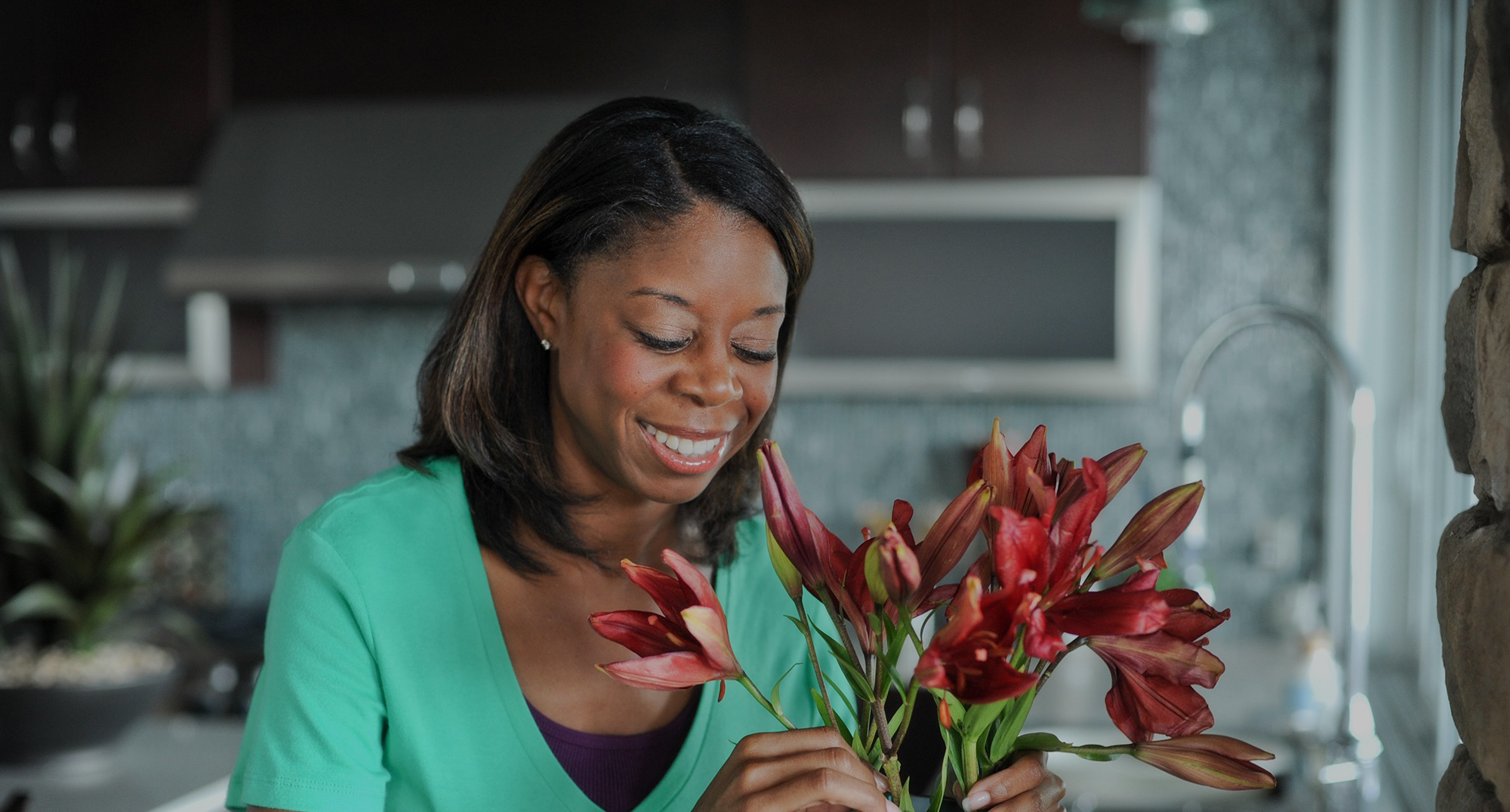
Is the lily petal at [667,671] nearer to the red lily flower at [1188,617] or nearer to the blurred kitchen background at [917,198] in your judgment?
the red lily flower at [1188,617]

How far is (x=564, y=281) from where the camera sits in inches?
43.3

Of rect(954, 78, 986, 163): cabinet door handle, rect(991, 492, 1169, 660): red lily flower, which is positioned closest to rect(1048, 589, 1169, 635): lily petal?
rect(991, 492, 1169, 660): red lily flower

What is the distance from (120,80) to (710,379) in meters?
2.83

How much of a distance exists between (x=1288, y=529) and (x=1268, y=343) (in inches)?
18.1

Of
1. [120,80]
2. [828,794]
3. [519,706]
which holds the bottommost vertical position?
[519,706]

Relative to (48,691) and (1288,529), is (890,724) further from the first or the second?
(1288,529)

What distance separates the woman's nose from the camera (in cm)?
97

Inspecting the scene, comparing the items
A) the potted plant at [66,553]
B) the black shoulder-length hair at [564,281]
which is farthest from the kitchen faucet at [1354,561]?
the potted plant at [66,553]

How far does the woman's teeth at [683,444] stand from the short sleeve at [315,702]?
0.31 metres

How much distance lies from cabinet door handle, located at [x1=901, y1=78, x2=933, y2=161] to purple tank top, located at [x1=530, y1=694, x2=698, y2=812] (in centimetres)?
204

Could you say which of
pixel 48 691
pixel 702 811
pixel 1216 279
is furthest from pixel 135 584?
pixel 1216 279

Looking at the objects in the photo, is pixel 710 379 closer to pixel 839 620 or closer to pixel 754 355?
pixel 754 355

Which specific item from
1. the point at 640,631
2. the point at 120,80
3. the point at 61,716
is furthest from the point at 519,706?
the point at 120,80

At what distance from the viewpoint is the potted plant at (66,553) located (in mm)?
1780
